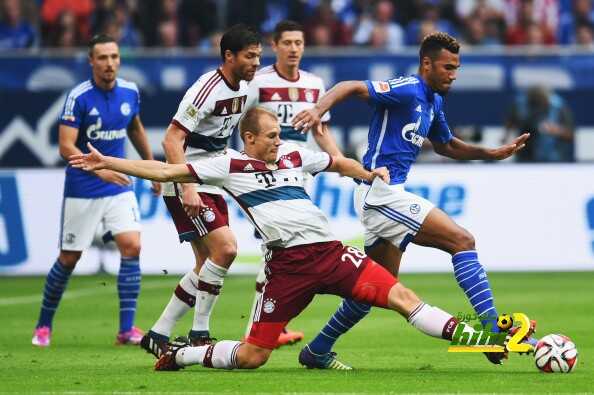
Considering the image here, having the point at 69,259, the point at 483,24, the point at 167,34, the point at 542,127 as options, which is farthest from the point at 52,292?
the point at 483,24

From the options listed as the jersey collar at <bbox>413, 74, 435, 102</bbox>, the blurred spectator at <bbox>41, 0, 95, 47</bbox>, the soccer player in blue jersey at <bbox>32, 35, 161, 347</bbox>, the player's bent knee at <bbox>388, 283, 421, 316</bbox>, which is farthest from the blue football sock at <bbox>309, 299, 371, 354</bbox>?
the blurred spectator at <bbox>41, 0, 95, 47</bbox>

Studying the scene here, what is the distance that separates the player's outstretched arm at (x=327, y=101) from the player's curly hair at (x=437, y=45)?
24.7 inches

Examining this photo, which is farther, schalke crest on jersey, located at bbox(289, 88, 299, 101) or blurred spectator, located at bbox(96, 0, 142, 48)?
blurred spectator, located at bbox(96, 0, 142, 48)

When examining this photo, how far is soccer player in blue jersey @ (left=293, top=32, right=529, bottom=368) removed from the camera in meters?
9.73

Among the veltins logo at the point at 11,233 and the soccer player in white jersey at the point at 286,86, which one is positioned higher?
the soccer player in white jersey at the point at 286,86

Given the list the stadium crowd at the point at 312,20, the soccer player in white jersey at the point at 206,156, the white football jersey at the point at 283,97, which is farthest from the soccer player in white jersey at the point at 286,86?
the stadium crowd at the point at 312,20

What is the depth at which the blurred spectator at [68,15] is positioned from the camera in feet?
72.6

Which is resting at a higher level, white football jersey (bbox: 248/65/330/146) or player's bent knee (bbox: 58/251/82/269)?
white football jersey (bbox: 248/65/330/146)

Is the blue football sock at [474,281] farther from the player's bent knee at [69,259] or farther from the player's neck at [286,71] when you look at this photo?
the player's bent knee at [69,259]

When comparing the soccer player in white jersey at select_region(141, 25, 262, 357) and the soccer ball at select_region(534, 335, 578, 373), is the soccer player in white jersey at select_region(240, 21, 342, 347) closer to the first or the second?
the soccer player in white jersey at select_region(141, 25, 262, 357)

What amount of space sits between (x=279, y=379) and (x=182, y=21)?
14583 mm

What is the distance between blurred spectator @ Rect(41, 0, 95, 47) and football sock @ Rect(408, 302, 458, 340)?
13973 millimetres

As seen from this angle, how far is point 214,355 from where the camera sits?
928 cm
